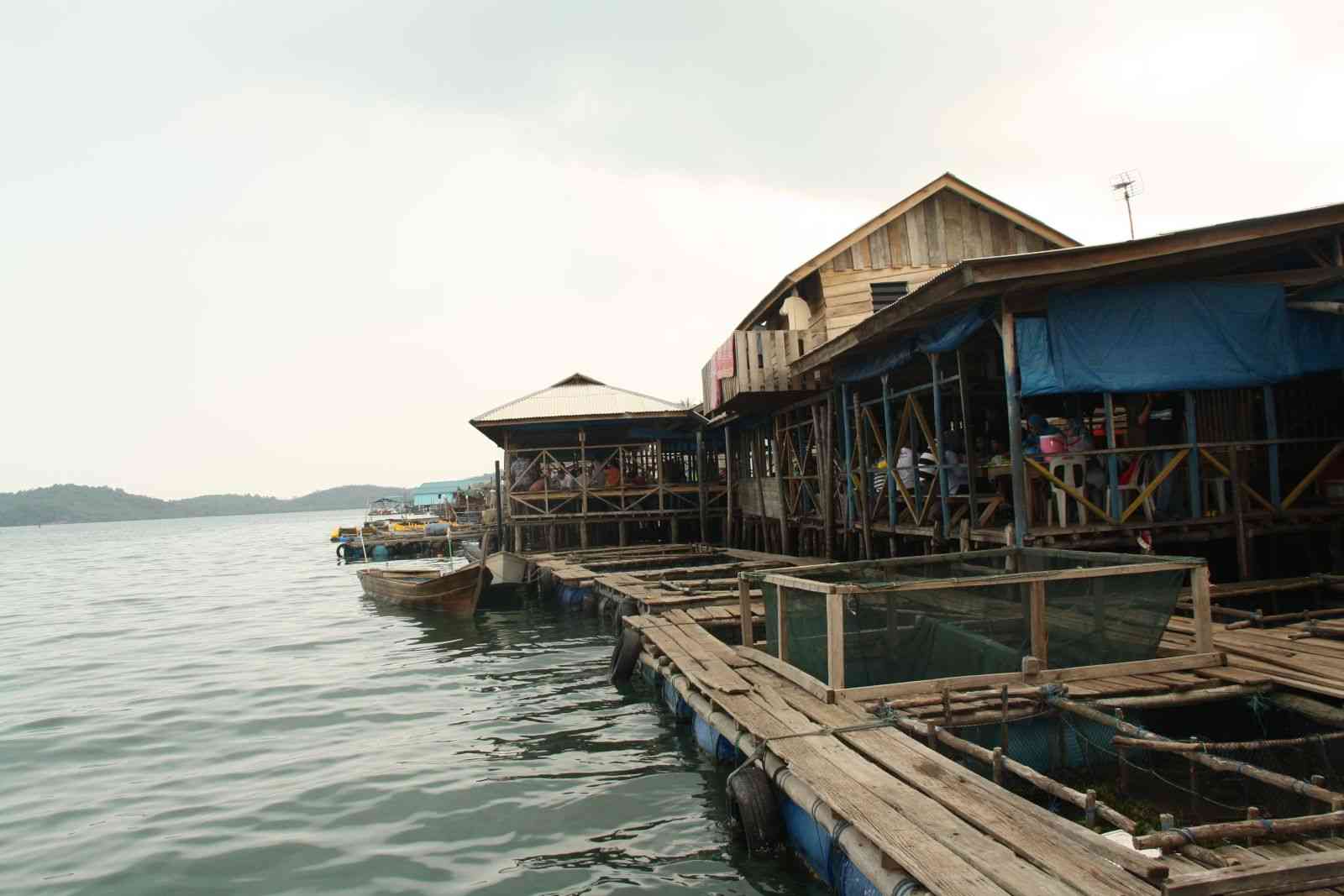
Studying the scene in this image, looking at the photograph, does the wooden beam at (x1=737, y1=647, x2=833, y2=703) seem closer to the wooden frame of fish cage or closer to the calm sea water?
the wooden frame of fish cage

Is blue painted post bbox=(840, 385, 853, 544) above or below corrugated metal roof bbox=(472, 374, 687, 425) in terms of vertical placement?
below

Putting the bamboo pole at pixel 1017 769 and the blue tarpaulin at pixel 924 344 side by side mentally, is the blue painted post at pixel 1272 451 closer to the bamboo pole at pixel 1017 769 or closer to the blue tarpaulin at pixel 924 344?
the blue tarpaulin at pixel 924 344

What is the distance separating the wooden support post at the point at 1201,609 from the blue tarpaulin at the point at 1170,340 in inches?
150

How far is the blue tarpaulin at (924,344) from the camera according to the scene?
35.7ft

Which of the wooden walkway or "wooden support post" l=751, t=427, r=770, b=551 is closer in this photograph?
the wooden walkway

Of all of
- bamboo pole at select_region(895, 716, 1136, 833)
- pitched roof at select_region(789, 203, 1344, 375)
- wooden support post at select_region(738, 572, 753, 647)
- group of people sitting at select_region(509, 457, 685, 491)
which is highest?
pitched roof at select_region(789, 203, 1344, 375)

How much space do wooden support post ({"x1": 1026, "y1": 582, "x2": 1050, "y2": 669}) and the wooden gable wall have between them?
1340cm

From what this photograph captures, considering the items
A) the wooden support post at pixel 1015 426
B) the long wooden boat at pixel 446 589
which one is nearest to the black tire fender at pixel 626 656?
the wooden support post at pixel 1015 426

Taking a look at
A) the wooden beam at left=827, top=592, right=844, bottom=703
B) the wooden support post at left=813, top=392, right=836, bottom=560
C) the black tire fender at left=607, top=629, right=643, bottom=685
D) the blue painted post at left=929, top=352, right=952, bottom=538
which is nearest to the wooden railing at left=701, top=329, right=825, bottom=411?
the wooden support post at left=813, top=392, right=836, bottom=560

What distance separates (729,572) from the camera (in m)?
16.1

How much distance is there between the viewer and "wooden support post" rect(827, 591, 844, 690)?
20.7 ft

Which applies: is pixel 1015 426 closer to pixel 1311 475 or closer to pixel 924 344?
pixel 924 344

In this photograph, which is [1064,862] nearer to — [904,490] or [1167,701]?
[1167,701]

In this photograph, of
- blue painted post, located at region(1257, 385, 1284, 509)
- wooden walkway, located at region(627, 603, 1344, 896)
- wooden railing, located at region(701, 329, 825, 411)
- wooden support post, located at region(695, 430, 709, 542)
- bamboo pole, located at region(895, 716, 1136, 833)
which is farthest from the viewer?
wooden support post, located at region(695, 430, 709, 542)
